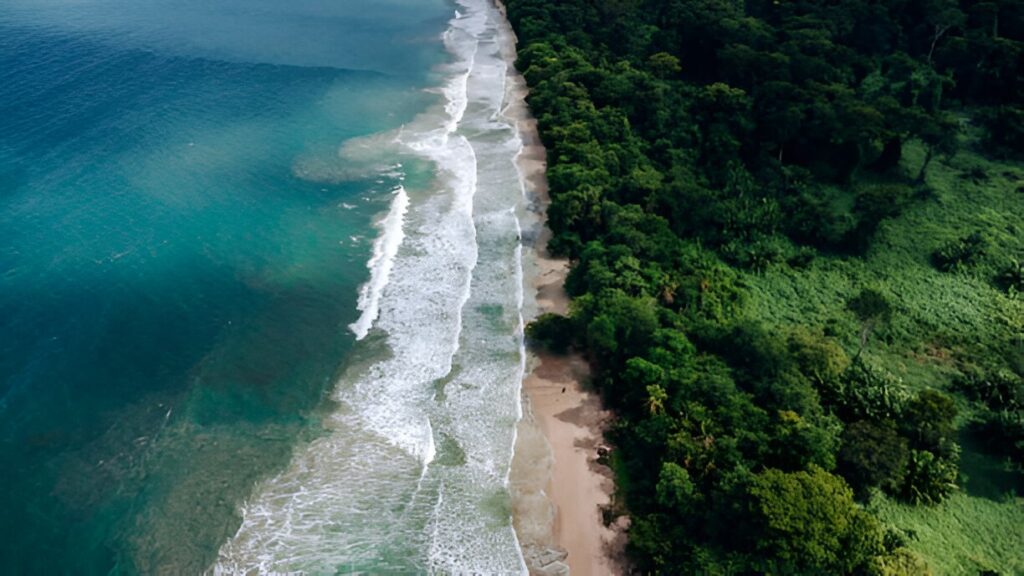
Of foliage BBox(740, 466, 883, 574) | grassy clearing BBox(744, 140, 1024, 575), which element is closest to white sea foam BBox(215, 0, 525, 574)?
foliage BBox(740, 466, 883, 574)

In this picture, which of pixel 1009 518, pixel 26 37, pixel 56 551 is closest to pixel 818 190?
pixel 1009 518

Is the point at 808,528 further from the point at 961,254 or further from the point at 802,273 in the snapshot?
the point at 961,254

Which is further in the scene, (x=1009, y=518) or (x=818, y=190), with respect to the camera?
(x=818, y=190)

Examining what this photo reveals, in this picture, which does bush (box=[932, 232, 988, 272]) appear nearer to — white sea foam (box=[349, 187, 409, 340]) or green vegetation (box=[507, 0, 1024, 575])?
green vegetation (box=[507, 0, 1024, 575])

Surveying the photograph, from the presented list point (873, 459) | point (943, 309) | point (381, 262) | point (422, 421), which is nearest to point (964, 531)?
point (873, 459)

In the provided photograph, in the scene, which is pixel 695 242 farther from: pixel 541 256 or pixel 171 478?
pixel 171 478

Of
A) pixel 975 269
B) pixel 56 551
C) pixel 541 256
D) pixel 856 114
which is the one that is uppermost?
pixel 856 114
